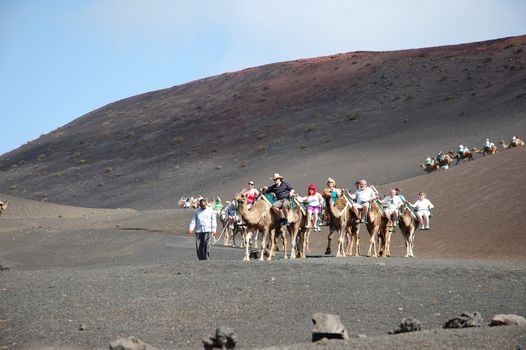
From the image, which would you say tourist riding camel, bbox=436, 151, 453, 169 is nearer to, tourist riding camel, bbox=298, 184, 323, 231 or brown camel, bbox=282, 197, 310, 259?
tourist riding camel, bbox=298, 184, 323, 231

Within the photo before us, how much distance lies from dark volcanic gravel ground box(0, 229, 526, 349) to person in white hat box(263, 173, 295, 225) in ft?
6.50

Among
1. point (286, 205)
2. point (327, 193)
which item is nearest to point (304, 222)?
point (327, 193)

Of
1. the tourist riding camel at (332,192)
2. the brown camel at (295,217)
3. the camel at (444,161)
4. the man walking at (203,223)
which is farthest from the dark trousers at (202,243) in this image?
the camel at (444,161)

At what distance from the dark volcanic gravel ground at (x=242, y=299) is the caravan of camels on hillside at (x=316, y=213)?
2.09 m

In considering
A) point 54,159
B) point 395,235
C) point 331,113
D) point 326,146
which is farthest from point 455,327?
point 54,159

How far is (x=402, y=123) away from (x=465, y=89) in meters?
6.95

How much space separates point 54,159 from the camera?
11000 cm

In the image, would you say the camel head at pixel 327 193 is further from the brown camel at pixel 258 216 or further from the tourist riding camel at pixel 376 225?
the tourist riding camel at pixel 376 225

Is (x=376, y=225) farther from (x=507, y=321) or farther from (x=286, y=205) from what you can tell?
(x=507, y=321)

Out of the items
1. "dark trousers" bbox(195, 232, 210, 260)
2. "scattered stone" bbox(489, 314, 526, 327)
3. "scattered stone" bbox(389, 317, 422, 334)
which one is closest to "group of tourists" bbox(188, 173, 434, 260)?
"dark trousers" bbox(195, 232, 210, 260)

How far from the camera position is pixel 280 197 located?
82.3 ft

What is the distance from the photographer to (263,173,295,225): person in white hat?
81.4ft

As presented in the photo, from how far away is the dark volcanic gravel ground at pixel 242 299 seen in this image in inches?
590

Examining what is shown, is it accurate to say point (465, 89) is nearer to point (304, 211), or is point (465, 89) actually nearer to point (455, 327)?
point (304, 211)
